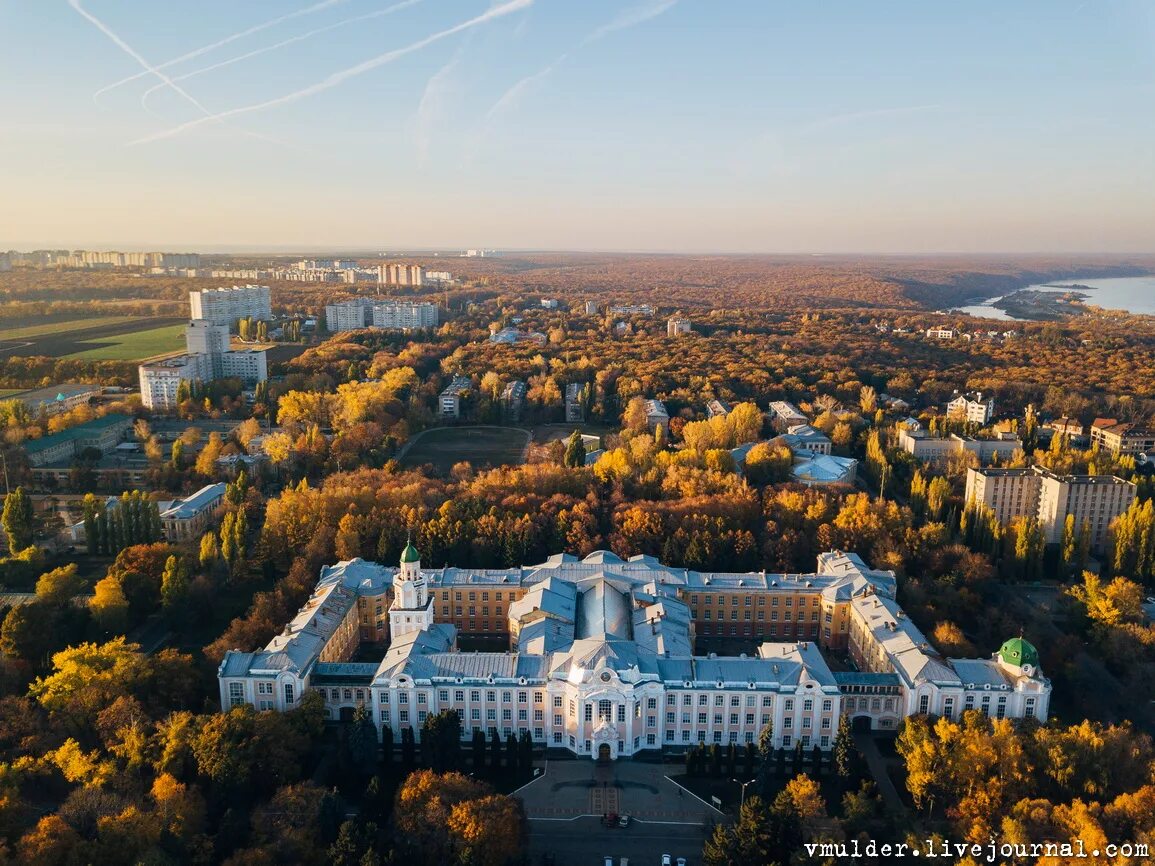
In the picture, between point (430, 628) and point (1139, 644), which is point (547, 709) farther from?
point (1139, 644)

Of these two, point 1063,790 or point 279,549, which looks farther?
point 279,549

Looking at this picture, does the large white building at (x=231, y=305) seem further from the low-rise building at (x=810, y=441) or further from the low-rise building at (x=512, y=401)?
the low-rise building at (x=810, y=441)

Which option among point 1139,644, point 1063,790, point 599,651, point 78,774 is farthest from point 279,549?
point 1139,644

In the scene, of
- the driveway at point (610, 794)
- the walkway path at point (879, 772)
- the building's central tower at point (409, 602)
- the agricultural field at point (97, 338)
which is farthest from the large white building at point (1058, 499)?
the agricultural field at point (97, 338)

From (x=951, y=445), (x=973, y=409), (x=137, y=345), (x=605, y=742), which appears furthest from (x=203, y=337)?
(x=605, y=742)

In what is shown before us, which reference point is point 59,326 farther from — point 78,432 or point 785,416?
point 785,416

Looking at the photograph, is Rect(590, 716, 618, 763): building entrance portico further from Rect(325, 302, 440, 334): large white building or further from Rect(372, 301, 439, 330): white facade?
Rect(372, 301, 439, 330): white facade
